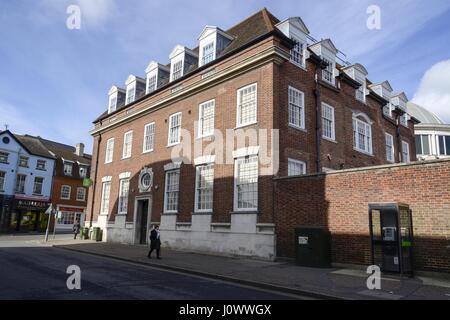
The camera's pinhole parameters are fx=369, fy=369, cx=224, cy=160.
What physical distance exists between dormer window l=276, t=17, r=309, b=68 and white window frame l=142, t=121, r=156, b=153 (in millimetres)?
10184

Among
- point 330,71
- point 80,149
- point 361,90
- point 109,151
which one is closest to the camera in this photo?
point 330,71

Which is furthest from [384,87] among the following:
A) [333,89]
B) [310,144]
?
[310,144]

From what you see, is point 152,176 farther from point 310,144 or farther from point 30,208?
point 30,208

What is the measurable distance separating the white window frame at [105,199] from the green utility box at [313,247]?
1750 centimetres

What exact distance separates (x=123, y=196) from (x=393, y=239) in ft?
61.4

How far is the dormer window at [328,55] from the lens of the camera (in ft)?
65.8

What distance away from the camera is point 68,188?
154ft

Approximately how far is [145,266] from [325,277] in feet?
21.8

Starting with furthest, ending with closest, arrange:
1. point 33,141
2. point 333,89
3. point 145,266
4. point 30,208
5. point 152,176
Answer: point 33,141 < point 30,208 < point 152,176 < point 333,89 < point 145,266

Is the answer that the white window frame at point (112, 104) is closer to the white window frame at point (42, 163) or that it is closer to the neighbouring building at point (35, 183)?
the neighbouring building at point (35, 183)

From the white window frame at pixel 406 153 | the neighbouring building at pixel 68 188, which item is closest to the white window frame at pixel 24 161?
the neighbouring building at pixel 68 188

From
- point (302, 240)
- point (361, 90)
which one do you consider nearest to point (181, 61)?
point (361, 90)

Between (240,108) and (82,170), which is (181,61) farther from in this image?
(82,170)

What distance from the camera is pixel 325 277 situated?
10.9 meters
